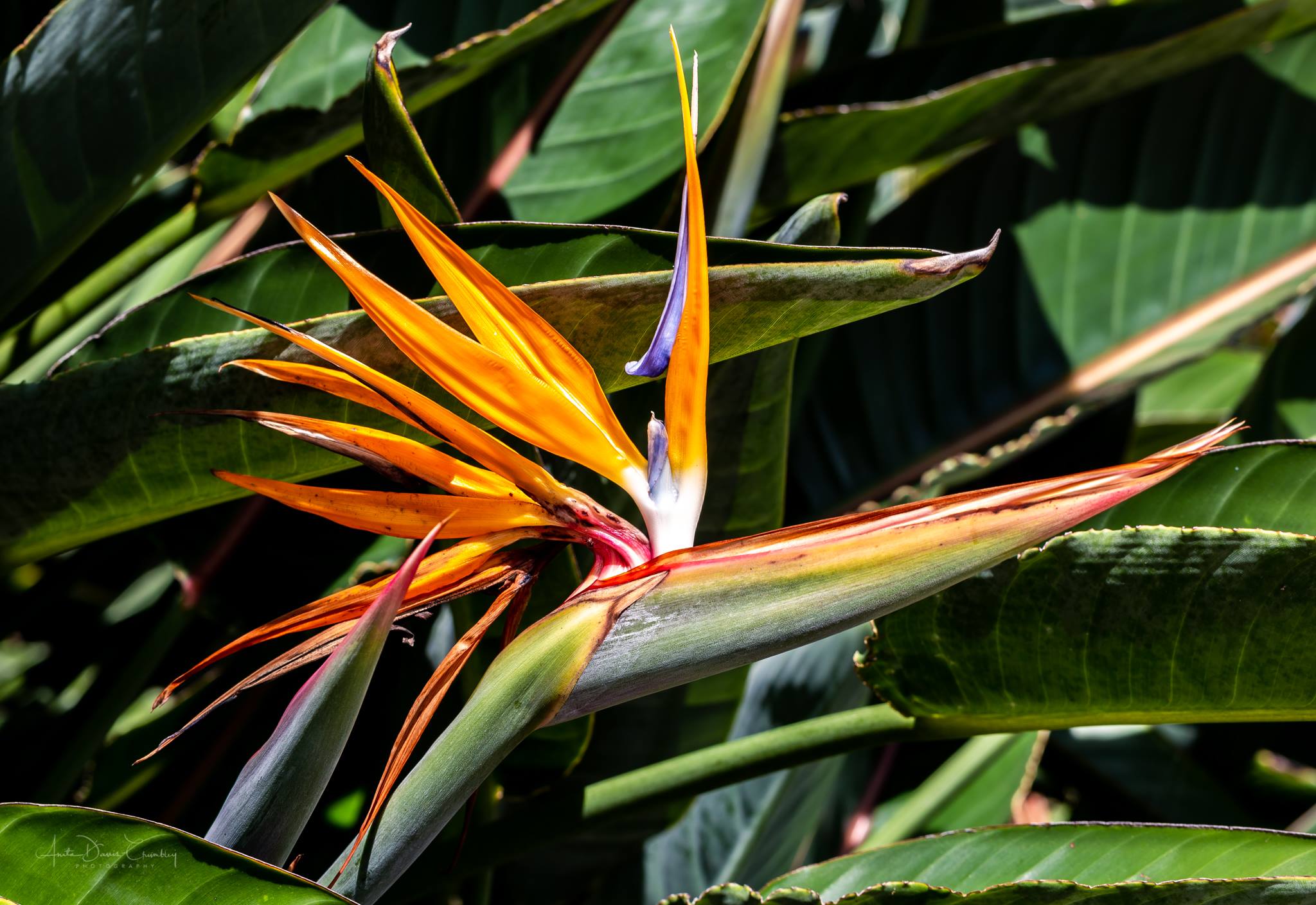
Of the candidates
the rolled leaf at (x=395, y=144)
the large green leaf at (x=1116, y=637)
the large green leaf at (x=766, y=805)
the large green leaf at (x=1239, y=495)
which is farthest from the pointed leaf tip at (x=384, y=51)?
the large green leaf at (x=766, y=805)

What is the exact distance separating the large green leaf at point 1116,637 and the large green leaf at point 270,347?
7.8 inches

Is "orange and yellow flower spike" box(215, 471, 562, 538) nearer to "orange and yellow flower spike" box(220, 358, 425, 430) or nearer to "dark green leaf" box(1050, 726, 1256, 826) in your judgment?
"orange and yellow flower spike" box(220, 358, 425, 430)

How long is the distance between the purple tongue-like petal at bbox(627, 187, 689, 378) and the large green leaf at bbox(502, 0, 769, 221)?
469 millimetres

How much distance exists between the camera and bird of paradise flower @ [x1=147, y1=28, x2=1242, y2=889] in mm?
353

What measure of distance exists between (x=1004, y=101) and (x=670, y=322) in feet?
1.87

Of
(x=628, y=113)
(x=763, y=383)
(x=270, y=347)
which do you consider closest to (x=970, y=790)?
(x=763, y=383)

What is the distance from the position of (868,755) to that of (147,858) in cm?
91

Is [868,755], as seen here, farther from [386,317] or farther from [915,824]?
[386,317]

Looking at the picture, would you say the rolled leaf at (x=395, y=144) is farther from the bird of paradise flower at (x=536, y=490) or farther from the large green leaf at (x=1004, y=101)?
the large green leaf at (x=1004, y=101)

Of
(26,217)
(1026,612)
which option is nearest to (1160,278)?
(1026,612)

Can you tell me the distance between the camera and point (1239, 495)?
0.62 metres

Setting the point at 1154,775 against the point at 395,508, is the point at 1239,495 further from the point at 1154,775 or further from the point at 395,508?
the point at 1154,775

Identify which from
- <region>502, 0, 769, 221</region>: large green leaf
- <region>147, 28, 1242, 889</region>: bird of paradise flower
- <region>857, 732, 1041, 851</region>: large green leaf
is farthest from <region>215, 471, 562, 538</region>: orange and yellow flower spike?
<region>857, 732, 1041, 851</region>: large green leaf

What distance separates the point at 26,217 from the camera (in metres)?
0.64
